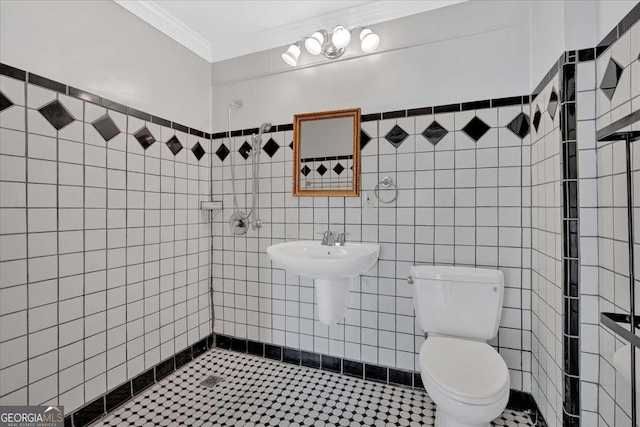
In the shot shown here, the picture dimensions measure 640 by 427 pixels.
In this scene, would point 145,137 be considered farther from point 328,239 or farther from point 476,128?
point 476,128

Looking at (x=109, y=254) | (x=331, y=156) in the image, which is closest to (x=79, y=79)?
(x=109, y=254)

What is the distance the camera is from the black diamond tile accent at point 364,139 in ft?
6.34

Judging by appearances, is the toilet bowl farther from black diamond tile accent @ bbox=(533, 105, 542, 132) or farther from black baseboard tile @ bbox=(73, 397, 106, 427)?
black baseboard tile @ bbox=(73, 397, 106, 427)

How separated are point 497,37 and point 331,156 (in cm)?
112

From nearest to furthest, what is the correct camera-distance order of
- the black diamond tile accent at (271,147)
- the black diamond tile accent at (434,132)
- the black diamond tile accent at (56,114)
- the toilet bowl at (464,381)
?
the toilet bowl at (464,381)
the black diamond tile accent at (56,114)
the black diamond tile accent at (434,132)
the black diamond tile accent at (271,147)

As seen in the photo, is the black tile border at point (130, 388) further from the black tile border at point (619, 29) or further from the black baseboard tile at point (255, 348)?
the black tile border at point (619, 29)

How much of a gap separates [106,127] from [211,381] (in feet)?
5.33

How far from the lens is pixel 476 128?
171cm

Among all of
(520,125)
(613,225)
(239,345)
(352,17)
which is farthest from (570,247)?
(239,345)

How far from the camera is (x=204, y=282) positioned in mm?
2354

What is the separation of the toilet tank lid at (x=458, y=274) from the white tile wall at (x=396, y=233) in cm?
10

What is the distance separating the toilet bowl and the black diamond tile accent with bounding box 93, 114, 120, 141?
6.43ft

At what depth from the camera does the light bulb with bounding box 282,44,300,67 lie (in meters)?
1.97

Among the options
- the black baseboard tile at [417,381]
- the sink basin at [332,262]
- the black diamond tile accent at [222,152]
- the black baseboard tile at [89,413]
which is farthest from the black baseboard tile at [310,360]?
the black diamond tile accent at [222,152]
